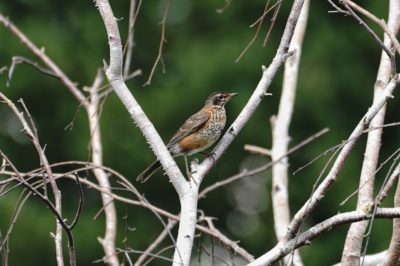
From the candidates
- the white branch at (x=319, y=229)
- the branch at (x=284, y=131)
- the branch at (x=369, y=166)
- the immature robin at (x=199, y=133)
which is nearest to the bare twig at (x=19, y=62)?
the white branch at (x=319, y=229)

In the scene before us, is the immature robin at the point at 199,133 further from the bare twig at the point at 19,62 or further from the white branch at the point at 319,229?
the white branch at the point at 319,229

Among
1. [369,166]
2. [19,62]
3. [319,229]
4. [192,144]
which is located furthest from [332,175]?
[192,144]

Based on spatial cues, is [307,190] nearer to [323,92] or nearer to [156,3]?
[323,92]

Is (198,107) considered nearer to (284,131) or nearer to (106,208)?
(284,131)

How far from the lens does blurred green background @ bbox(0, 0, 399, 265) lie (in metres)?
16.7

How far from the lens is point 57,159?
717 inches

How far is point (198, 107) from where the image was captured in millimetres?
17125

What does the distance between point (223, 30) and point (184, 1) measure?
1311mm

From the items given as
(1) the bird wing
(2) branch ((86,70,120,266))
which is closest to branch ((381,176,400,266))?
(2) branch ((86,70,120,266))

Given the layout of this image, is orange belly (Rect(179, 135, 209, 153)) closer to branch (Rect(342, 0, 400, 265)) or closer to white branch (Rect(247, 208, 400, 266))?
branch (Rect(342, 0, 400, 265))

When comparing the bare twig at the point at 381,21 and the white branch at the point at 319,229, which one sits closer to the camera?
the white branch at the point at 319,229

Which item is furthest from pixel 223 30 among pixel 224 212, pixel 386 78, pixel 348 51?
pixel 386 78

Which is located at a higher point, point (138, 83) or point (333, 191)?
point (138, 83)

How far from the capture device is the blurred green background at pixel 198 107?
16.7 meters
